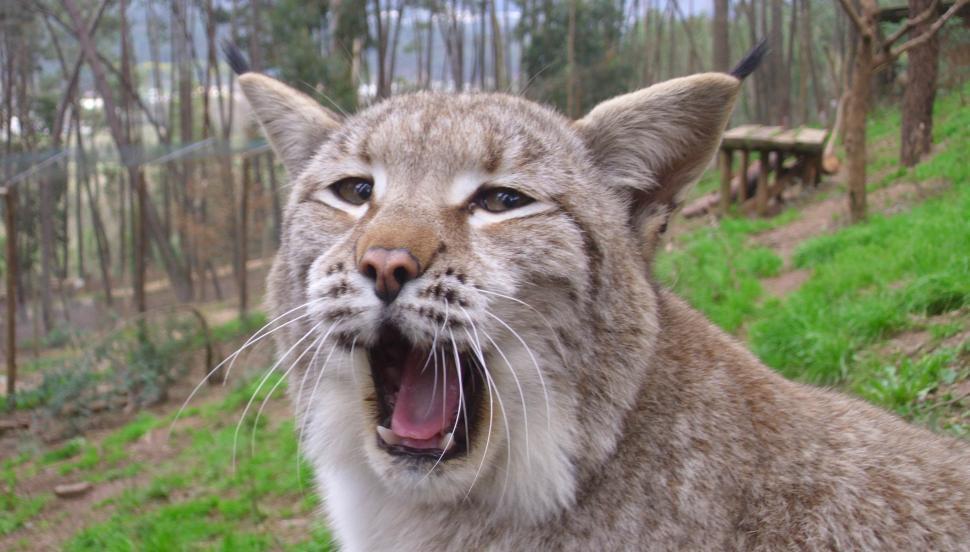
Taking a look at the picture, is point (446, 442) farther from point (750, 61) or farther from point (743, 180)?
point (743, 180)

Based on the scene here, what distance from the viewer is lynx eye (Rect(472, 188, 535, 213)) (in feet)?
11.4

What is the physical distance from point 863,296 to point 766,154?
10.8 meters

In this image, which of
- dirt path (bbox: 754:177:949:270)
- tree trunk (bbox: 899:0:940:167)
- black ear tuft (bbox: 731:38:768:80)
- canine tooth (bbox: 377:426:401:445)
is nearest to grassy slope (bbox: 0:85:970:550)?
dirt path (bbox: 754:177:949:270)

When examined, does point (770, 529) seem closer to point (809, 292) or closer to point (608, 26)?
point (809, 292)

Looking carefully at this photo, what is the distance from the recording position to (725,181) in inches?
750

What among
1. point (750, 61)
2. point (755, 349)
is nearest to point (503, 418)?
point (750, 61)

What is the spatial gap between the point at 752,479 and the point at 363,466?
1518mm

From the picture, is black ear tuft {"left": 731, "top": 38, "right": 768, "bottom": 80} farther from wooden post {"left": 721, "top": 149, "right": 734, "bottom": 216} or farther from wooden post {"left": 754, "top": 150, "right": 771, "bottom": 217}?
wooden post {"left": 721, "top": 149, "right": 734, "bottom": 216}

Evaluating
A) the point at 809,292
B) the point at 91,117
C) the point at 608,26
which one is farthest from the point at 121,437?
the point at 91,117

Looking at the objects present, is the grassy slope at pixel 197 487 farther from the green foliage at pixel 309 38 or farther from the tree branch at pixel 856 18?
the green foliage at pixel 309 38

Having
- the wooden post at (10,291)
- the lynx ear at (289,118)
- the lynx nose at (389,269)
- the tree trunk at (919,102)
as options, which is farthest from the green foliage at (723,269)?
the wooden post at (10,291)

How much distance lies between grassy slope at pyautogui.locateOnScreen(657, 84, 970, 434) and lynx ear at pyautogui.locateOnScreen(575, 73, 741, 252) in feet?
5.16

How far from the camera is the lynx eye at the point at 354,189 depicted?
3695 millimetres

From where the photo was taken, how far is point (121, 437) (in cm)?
1340
